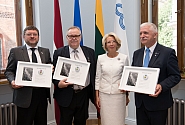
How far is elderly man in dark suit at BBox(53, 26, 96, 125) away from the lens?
2.18 m

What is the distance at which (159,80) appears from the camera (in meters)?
1.88

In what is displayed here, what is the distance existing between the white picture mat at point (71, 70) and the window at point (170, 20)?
63.9 inches

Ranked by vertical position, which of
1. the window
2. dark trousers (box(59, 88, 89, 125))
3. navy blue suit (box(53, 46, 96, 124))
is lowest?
dark trousers (box(59, 88, 89, 125))

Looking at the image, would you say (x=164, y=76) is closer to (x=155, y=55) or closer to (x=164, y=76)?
(x=164, y=76)

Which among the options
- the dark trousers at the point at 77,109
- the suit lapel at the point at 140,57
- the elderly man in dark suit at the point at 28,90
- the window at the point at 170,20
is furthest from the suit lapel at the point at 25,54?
the window at the point at 170,20

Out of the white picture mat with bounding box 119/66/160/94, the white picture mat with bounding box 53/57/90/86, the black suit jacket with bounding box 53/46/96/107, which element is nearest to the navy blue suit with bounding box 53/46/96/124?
the black suit jacket with bounding box 53/46/96/107

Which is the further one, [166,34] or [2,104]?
[166,34]

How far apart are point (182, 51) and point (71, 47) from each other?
1.80 meters

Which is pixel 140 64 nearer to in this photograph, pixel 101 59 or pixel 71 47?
pixel 101 59

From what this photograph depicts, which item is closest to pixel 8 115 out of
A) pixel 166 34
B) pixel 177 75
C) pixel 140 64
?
pixel 140 64

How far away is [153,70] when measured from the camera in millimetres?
1805

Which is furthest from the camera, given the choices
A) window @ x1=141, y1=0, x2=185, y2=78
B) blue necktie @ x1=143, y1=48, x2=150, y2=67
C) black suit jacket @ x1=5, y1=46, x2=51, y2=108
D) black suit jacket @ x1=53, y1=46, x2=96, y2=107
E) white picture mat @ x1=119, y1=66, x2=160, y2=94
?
window @ x1=141, y1=0, x2=185, y2=78

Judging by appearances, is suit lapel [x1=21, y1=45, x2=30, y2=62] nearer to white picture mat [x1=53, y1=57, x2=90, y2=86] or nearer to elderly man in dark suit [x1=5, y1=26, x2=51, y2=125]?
elderly man in dark suit [x1=5, y1=26, x2=51, y2=125]

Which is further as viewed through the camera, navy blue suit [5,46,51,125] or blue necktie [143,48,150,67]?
navy blue suit [5,46,51,125]
